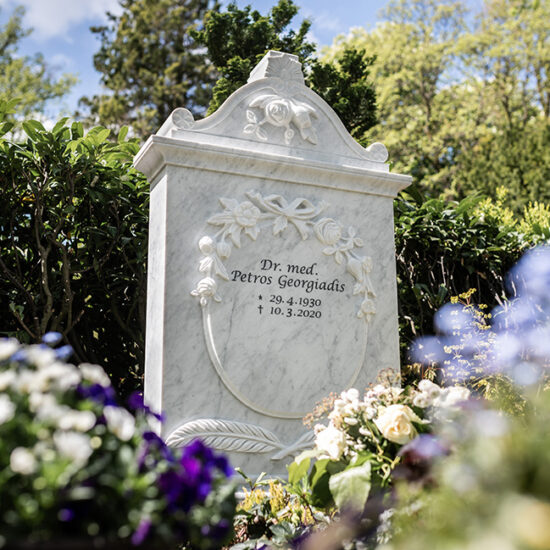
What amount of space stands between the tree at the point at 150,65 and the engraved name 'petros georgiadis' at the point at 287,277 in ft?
45.5

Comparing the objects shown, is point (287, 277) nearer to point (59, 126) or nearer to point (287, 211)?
point (287, 211)

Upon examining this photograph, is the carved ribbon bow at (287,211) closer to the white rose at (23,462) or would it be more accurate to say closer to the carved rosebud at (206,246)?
the carved rosebud at (206,246)

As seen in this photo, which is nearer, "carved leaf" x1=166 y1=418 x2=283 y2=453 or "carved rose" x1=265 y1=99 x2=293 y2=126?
"carved leaf" x1=166 y1=418 x2=283 y2=453

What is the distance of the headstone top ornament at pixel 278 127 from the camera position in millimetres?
4148

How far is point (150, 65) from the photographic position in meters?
18.1

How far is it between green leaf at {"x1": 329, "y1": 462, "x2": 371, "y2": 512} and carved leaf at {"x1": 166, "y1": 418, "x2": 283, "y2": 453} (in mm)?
1529

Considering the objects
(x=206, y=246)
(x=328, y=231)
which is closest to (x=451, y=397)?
(x=206, y=246)

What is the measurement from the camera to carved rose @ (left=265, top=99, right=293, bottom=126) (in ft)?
14.2

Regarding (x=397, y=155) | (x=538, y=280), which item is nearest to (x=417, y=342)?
(x=538, y=280)

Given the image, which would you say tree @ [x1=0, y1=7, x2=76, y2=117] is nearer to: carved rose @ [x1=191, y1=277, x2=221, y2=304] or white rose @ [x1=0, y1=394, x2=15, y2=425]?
carved rose @ [x1=191, y1=277, x2=221, y2=304]

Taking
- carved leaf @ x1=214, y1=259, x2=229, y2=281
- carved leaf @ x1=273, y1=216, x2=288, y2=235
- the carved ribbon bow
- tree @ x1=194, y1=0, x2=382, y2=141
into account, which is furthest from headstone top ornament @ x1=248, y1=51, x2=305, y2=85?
tree @ x1=194, y1=0, x2=382, y2=141

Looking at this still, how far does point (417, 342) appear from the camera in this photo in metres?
5.68

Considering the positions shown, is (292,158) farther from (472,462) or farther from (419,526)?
(472,462)

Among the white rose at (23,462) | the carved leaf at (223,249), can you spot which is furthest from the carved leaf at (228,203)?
the white rose at (23,462)
